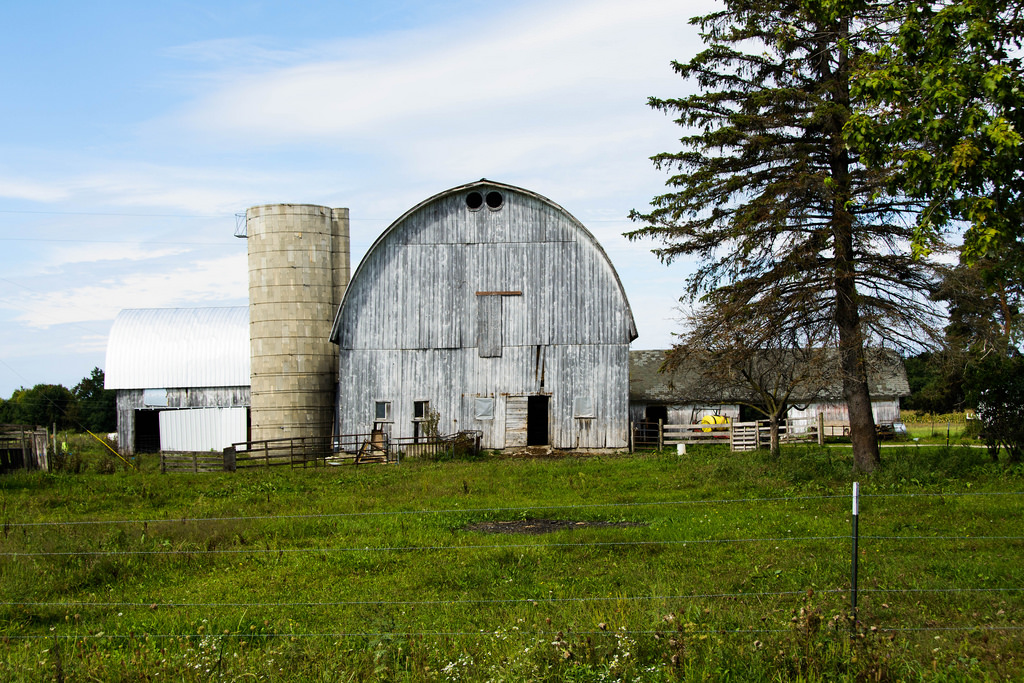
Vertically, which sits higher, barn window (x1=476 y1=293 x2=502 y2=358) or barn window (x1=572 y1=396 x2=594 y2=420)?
barn window (x1=476 y1=293 x2=502 y2=358)

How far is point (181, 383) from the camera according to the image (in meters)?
42.2

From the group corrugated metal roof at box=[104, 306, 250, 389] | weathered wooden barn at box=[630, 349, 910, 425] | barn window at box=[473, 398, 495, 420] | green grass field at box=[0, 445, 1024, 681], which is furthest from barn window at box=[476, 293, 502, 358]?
corrugated metal roof at box=[104, 306, 250, 389]

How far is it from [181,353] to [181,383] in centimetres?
156

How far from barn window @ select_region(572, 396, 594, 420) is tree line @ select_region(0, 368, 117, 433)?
44.3m

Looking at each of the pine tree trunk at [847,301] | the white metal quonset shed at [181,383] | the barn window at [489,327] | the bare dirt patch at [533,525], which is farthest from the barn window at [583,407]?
the white metal quonset shed at [181,383]

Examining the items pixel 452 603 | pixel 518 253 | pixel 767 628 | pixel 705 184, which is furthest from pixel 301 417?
pixel 767 628

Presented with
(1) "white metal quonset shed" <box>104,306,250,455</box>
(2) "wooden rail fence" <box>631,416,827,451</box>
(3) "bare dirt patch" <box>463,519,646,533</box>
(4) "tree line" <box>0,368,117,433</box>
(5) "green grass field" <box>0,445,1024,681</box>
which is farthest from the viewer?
(4) "tree line" <box>0,368,117,433</box>

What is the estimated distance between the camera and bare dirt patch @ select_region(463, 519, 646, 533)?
1403 cm

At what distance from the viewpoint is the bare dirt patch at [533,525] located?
46.0 feet

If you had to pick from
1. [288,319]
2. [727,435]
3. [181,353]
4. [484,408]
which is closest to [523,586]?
[484,408]

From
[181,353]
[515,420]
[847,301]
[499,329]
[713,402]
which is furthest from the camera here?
[181,353]

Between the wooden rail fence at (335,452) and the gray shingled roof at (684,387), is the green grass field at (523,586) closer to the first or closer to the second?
the wooden rail fence at (335,452)

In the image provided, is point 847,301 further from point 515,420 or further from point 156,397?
point 156,397

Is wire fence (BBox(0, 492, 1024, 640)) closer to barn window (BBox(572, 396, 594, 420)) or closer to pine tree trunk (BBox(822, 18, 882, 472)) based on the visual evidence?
pine tree trunk (BBox(822, 18, 882, 472))
